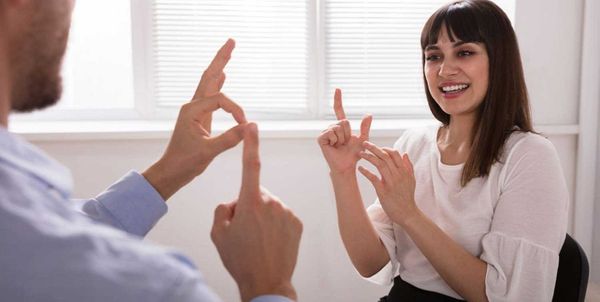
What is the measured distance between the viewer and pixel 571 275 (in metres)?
1.27

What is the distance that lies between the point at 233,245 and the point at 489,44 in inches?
39.9

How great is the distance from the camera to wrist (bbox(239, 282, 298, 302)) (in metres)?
0.66

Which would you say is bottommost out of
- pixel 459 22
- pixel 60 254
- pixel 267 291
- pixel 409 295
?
pixel 409 295

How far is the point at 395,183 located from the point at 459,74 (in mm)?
369

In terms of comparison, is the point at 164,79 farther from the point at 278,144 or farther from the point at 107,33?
the point at 278,144

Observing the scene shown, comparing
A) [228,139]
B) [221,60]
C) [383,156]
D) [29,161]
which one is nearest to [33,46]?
[29,161]

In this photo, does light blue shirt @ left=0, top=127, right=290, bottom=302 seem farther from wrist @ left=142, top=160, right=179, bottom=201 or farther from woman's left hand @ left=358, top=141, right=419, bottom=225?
woman's left hand @ left=358, top=141, right=419, bottom=225

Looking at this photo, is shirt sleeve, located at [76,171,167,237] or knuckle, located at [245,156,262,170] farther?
shirt sleeve, located at [76,171,167,237]

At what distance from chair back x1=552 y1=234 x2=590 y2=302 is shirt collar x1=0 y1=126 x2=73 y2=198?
109cm

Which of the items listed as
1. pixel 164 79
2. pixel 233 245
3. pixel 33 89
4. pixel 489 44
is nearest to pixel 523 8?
pixel 489 44

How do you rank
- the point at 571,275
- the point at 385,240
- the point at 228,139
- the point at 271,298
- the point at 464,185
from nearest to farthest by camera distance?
the point at 271,298 < the point at 228,139 < the point at 571,275 < the point at 464,185 < the point at 385,240

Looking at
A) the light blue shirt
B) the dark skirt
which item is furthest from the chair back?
the light blue shirt

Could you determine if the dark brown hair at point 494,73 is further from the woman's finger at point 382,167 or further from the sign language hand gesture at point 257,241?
the sign language hand gesture at point 257,241

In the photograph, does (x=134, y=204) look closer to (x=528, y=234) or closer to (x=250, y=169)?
(x=250, y=169)
